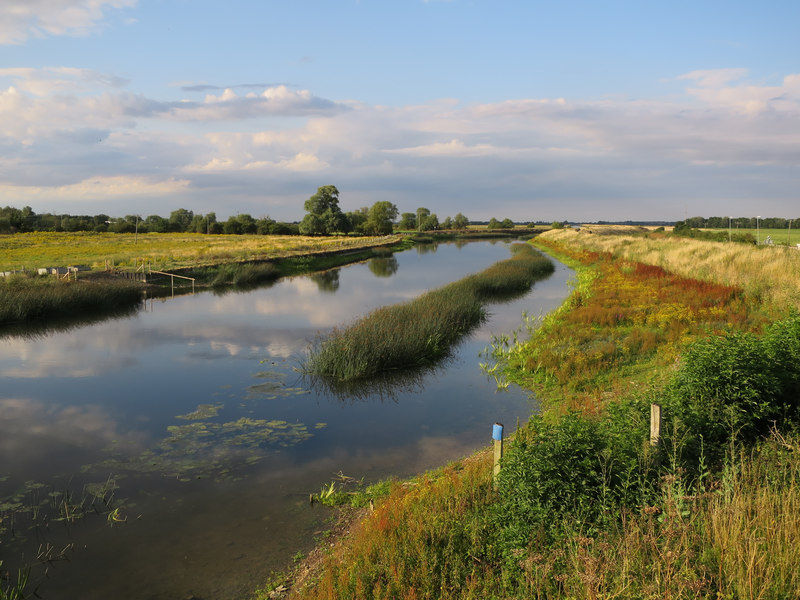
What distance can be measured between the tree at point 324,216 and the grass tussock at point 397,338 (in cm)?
7635

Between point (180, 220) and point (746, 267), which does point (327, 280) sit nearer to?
point (746, 267)

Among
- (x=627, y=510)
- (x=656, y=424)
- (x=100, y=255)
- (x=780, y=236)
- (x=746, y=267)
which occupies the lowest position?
(x=627, y=510)

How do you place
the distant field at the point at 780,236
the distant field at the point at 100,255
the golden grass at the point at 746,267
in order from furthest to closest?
the distant field at the point at 780,236 → the distant field at the point at 100,255 → the golden grass at the point at 746,267

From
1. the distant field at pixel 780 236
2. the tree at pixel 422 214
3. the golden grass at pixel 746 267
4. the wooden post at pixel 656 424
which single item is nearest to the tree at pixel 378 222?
the tree at pixel 422 214

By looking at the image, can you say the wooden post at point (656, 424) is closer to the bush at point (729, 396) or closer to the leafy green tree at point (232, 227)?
the bush at point (729, 396)

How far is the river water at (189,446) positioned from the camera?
6.67 m

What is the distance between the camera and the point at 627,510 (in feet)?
16.0

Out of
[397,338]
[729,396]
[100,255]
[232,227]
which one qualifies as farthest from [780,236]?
[232,227]

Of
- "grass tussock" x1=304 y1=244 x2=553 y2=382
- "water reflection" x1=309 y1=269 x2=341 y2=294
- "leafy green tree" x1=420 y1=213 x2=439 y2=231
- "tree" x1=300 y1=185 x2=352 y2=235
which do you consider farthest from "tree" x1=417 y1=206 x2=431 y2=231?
"grass tussock" x1=304 y1=244 x2=553 y2=382

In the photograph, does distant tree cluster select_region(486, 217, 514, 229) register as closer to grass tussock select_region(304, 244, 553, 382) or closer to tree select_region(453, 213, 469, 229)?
tree select_region(453, 213, 469, 229)

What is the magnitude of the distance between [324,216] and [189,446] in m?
90.2

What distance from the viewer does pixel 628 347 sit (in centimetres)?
1434

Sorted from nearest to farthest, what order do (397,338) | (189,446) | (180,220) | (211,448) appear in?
(211,448)
(189,446)
(397,338)
(180,220)

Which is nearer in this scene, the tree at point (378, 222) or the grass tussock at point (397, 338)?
the grass tussock at point (397, 338)
